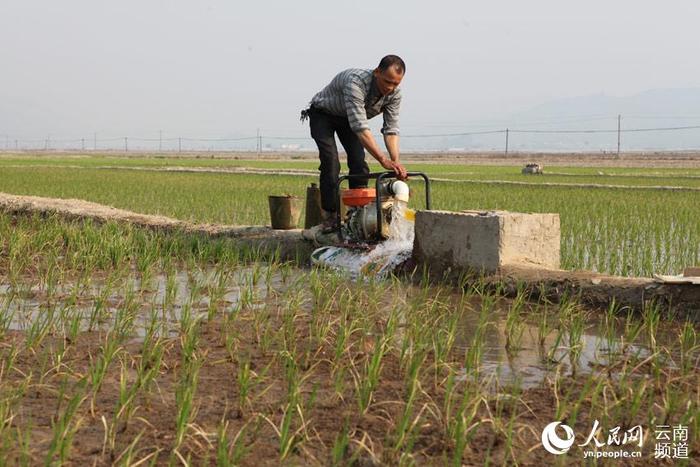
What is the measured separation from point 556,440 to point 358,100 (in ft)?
11.2

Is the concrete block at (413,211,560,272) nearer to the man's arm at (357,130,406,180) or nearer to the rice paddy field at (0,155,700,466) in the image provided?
the rice paddy field at (0,155,700,466)

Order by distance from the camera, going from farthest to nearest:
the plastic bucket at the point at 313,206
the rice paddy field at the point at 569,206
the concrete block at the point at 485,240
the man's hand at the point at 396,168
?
1. the plastic bucket at the point at 313,206
2. the rice paddy field at the point at 569,206
3. the man's hand at the point at 396,168
4. the concrete block at the point at 485,240

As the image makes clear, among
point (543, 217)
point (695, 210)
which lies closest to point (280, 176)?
point (695, 210)

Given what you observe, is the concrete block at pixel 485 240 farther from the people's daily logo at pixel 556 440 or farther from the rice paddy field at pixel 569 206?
the people's daily logo at pixel 556 440

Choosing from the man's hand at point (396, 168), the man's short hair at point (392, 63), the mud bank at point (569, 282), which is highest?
the man's short hair at point (392, 63)

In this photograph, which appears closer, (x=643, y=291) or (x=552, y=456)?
(x=552, y=456)

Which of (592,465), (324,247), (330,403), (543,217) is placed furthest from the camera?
(324,247)

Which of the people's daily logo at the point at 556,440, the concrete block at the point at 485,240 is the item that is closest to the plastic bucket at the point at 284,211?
the concrete block at the point at 485,240

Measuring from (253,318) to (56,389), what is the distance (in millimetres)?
1220

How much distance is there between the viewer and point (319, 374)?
9.81ft

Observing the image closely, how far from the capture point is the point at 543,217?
513 cm

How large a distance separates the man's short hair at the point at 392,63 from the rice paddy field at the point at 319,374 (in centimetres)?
131

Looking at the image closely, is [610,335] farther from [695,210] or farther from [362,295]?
[695,210]

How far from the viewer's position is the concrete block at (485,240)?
16.0 feet
